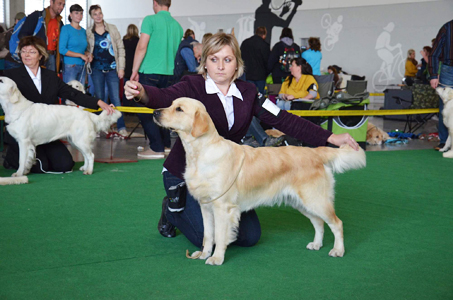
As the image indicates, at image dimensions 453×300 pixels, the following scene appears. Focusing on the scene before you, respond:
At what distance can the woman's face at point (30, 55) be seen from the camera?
4.48 m

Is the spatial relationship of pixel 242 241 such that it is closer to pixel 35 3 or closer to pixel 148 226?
pixel 148 226

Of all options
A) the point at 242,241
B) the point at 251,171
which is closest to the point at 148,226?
the point at 242,241

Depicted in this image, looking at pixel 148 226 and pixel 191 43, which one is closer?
pixel 148 226

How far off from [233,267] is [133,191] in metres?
1.85

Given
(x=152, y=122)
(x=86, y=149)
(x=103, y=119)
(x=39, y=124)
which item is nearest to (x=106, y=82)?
(x=152, y=122)

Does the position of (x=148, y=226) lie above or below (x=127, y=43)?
below

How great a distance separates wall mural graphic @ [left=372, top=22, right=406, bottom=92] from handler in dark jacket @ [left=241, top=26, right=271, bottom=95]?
297 inches

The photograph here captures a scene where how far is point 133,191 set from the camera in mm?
4055

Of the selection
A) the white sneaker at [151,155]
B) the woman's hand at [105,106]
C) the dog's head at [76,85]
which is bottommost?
the white sneaker at [151,155]

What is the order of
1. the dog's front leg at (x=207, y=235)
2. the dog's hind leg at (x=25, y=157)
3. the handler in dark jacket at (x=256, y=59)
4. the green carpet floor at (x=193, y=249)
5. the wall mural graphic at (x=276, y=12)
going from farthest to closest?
the wall mural graphic at (x=276, y=12), the handler in dark jacket at (x=256, y=59), the dog's hind leg at (x=25, y=157), the dog's front leg at (x=207, y=235), the green carpet floor at (x=193, y=249)

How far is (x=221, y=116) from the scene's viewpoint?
8.67 feet

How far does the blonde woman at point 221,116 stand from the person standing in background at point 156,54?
3104 mm

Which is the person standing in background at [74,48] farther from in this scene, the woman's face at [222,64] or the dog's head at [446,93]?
the dog's head at [446,93]

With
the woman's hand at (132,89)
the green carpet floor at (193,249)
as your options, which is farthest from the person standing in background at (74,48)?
the woman's hand at (132,89)
